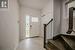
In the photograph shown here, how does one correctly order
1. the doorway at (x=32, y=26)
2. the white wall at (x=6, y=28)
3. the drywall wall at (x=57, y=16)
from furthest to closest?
the doorway at (x=32, y=26), the drywall wall at (x=57, y=16), the white wall at (x=6, y=28)

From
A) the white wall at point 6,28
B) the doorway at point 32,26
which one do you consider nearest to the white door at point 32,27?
the doorway at point 32,26

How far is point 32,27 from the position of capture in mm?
9055

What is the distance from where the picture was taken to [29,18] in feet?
29.1

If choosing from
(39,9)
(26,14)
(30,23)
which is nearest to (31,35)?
(30,23)

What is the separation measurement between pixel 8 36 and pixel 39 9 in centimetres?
545

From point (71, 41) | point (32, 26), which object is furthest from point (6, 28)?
point (32, 26)

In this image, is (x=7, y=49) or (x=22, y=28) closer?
(x=7, y=49)

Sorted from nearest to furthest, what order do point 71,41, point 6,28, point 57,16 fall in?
point 71,41, point 6,28, point 57,16

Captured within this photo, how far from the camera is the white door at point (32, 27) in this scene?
8817 mm

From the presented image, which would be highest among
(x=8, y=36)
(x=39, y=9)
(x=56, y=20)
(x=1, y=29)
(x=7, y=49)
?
(x=39, y=9)

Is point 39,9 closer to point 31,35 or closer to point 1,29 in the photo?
point 31,35

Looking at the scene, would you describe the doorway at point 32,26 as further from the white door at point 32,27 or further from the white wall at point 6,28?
the white wall at point 6,28

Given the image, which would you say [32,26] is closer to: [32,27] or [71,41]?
[32,27]

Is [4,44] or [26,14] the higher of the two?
[26,14]
